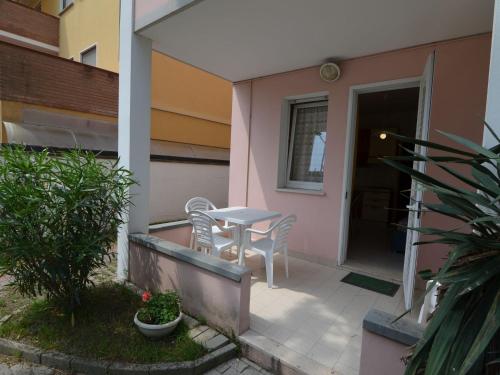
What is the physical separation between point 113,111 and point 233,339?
6519mm

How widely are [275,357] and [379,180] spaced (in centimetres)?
666

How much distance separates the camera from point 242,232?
3588 mm

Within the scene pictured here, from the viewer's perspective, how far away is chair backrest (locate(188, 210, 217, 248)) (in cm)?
347

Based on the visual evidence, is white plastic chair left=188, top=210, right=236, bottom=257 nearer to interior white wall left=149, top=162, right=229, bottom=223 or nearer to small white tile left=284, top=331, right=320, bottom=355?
small white tile left=284, top=331, right=320, bottom=355

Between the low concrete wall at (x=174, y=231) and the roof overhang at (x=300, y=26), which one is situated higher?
the roof overhang at (x=300, y=26)

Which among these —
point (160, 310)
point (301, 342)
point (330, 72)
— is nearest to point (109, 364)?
point (160, 310)

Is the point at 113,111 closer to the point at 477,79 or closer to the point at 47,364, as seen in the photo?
the point at 47,364

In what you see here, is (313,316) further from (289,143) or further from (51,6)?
(51,6)

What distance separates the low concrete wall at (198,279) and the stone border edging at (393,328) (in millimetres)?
1034

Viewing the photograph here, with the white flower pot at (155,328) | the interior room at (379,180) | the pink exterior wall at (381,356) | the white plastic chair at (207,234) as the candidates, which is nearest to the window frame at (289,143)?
the interior room at (379,180)

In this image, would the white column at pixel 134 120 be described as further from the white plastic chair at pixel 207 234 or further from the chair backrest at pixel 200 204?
the chair backrest at pixel 200 204

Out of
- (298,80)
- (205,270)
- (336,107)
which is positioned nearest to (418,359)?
(205,270)

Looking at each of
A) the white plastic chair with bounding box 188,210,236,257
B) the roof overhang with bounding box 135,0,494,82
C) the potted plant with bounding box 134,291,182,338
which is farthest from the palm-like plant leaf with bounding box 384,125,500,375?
the white plastic chair with bounding box 188,210,236,257

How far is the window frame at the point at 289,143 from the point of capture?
457 cm
